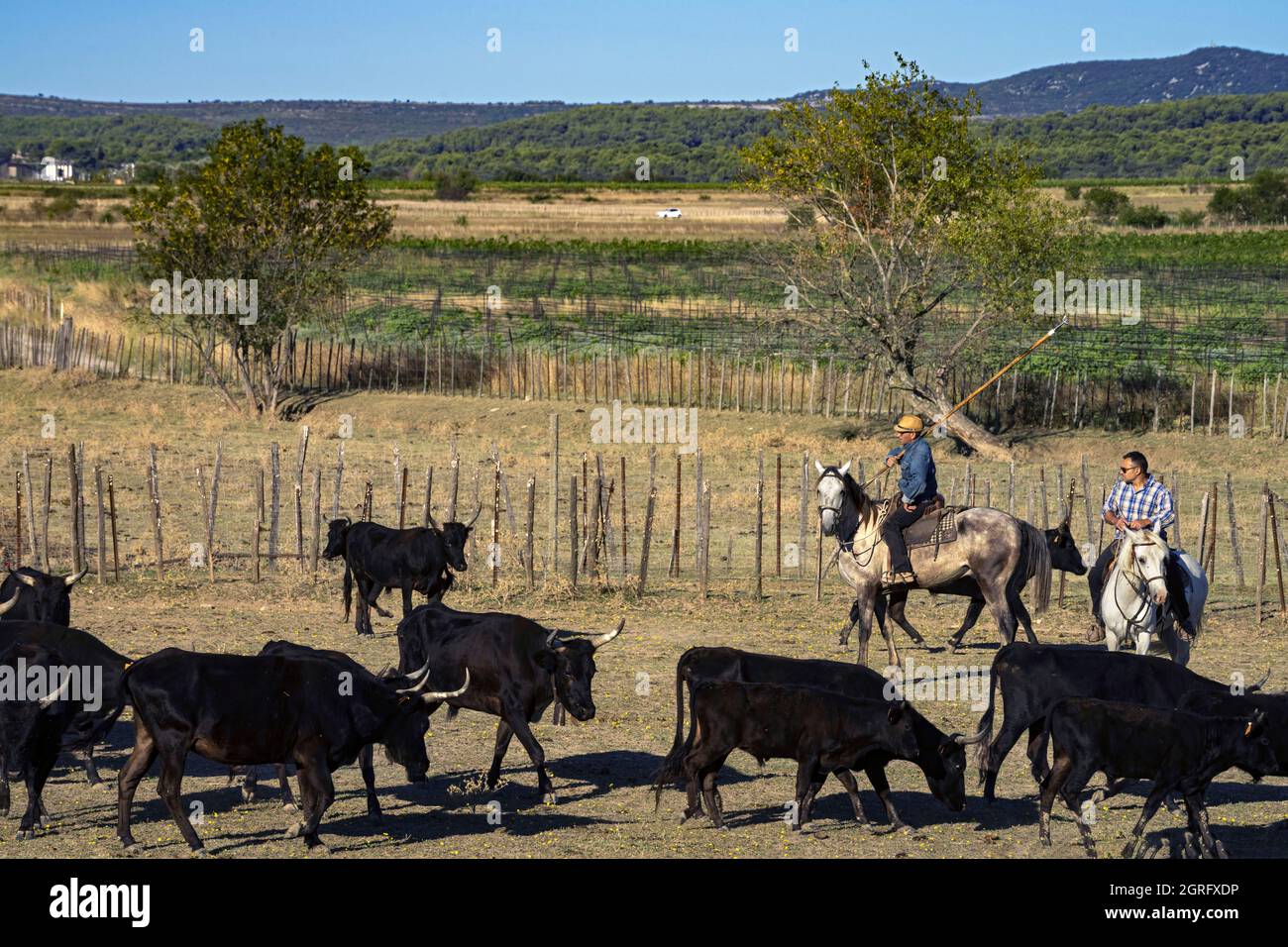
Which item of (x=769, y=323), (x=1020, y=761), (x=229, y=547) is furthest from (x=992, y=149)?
Result: (x=1020, y=761)

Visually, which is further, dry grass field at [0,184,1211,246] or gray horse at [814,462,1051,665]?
dry grass field at [0,184,1211,246]

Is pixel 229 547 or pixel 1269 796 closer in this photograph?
pixel 1269 796

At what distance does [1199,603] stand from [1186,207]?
83.2 m

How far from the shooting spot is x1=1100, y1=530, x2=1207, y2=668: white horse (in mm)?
13680

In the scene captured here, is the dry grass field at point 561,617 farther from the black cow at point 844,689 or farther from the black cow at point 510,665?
the black cow at point 510,665

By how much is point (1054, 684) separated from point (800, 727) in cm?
195

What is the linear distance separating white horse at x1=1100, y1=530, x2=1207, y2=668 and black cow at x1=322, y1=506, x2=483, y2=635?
6.32 metres

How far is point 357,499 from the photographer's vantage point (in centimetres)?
2531

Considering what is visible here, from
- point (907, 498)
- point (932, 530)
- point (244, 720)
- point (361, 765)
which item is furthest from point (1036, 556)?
point (244, 720)

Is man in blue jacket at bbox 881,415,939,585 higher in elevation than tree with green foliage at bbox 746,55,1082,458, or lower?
lower

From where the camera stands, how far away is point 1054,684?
36.2 feet

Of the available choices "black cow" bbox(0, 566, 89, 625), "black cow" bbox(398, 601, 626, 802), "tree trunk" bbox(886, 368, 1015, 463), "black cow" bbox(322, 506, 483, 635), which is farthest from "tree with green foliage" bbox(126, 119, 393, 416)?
"black cow" bbox(398, 601, 626, 802)

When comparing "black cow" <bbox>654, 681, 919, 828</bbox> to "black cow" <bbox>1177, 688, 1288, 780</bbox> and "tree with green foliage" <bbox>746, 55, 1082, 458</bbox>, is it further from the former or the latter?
"tree with green foliage" <bbox>746, 55, 1082, 458</bbox>
